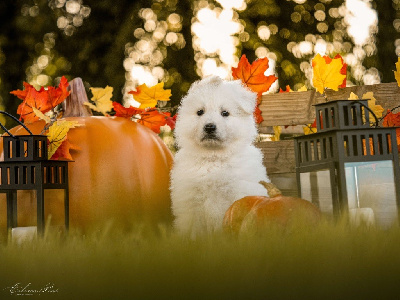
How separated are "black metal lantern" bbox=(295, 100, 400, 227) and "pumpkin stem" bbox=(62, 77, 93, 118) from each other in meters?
0.96

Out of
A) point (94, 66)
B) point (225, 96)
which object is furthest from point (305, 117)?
point (94, 66)

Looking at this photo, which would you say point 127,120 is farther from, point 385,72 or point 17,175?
point 385,72

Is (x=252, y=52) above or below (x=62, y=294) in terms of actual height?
above

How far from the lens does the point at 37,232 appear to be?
1.38m

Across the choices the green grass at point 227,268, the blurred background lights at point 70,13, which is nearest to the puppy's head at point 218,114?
the green grass at point 227,268

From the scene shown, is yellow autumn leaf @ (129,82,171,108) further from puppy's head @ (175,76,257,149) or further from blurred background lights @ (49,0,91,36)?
blurred background lights @ (49,0,91,36)

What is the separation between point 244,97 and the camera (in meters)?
1.76

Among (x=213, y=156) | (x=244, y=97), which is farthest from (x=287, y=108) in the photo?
(x=213, y=156)

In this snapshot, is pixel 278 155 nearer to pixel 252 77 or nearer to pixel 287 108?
pixel 287 108

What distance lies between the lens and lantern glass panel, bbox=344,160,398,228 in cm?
127

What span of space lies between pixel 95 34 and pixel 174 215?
5.48 ft

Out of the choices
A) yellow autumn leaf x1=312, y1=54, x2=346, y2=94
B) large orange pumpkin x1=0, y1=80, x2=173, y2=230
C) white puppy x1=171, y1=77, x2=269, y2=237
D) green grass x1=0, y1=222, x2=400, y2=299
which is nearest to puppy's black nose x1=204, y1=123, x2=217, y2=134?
white puppy x1=171, y1=77, x2=269, y2=237

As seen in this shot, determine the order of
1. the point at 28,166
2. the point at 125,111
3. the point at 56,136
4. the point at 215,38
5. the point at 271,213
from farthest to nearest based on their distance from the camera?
the point at 215,38
the point at 125,111
the point at 56,136
the point at 28,166
the point at 271,213

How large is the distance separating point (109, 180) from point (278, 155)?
829mm
